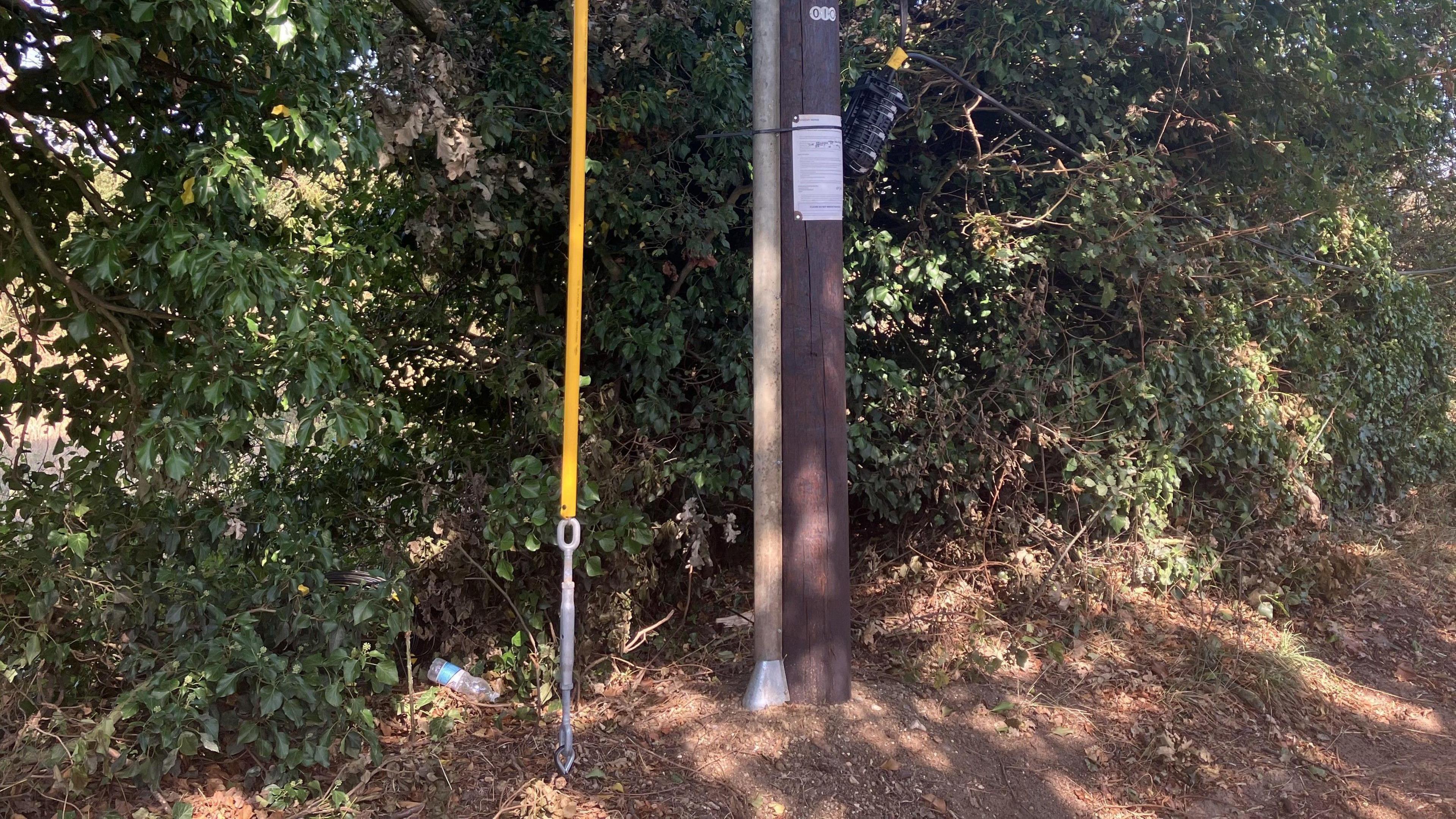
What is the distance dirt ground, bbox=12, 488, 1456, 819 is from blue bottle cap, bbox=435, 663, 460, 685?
0.33 feet

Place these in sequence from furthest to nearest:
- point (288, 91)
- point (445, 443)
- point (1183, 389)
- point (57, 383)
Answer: point (1183, 389), point (445, 443), point (57, 383), point (288, 91)

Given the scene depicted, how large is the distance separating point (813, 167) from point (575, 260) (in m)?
1.08

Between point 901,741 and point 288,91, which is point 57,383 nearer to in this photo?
point 288,91

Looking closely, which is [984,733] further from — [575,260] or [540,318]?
[540,318]

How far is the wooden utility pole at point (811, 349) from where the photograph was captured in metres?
4.12

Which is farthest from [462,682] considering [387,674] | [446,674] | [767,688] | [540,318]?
[540,318]

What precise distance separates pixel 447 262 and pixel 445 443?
0.98 meters

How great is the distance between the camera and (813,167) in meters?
4.10

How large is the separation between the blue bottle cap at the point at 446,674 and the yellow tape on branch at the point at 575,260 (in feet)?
4.62

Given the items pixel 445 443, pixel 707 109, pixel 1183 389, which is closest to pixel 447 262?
pixel 445 443

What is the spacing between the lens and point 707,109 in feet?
16.3

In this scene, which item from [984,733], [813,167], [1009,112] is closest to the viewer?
[813,167]

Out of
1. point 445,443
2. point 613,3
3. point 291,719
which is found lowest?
point 291,719

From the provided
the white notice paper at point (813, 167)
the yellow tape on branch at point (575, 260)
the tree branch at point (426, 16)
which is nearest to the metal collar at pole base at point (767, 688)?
the yellow tape on branch at point (575, 260)
